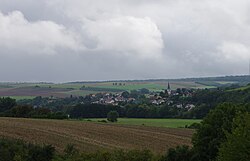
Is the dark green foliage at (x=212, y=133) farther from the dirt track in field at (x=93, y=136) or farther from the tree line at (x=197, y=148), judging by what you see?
the dirt track in field at (x=93, y=136)

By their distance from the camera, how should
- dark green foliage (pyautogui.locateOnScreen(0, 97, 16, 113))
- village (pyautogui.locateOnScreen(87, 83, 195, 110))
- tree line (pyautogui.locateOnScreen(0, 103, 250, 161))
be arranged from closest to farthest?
tree line (pyautogui.locateOnScreen(0, 103, 250, 161)) → dark green foliage (pyautogui.locateOnScreen(0, 97, 16, 113)) → village (pyautogui.locateOnScreen(87, 83, 195, 110))

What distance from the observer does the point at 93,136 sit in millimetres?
57250

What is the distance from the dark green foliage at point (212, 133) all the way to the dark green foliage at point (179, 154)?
0.73 metres

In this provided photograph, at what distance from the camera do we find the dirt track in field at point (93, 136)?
49.6 m

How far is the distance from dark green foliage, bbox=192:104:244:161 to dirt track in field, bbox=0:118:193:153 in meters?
8.17

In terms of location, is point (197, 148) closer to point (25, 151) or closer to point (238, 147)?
point (238, 147)

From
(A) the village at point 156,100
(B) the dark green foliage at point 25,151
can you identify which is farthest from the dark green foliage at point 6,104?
(B) the dark green foliage at point 25,151

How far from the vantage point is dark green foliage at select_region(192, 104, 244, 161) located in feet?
137

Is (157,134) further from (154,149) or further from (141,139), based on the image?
(154,149)

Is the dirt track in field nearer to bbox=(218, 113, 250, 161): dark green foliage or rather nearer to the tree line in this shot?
the tree line

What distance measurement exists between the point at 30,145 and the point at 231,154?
1925 centimetres

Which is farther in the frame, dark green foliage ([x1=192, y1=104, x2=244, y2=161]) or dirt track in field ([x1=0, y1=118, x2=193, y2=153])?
dirt track in field ([x1=0, y1=118, x2=193, y2=153])

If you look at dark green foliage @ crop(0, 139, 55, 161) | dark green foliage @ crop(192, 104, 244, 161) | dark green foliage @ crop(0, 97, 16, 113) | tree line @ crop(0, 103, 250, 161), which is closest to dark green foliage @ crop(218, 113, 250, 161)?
tree line @ crop(0, 103, 250, 161)

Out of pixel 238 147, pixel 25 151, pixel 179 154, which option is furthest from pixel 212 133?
pixel 25 151
